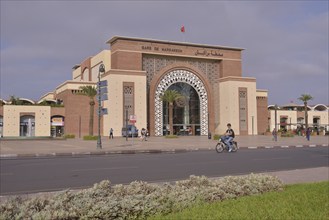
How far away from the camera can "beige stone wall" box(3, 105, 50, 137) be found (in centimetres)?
6406

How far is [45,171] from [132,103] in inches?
1982

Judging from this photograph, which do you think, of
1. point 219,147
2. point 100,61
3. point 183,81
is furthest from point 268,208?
point 183,81

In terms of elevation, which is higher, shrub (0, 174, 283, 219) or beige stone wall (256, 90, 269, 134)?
beige stone wall (256, 90, 269, 134)

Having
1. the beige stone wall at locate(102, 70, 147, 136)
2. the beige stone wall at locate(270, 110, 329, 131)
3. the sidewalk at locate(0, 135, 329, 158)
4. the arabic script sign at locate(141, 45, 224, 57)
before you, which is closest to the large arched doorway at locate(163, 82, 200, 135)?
the arabic script sign at locate(141, 45, 224, 57)

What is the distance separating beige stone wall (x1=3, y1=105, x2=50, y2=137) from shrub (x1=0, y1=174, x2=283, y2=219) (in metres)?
62.3

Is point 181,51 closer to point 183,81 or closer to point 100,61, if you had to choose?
point 183,81

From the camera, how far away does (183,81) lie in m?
72.8

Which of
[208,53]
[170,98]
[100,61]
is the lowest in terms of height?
[170,98]

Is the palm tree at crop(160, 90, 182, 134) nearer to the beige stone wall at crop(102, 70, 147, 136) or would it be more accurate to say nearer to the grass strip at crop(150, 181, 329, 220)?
the beige stone wall at crop(102, 70, 147, 136)

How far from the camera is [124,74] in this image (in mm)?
63812

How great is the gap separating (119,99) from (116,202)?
191 feet

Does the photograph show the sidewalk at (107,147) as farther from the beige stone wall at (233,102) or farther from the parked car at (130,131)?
the beige stone wall at (233,102)

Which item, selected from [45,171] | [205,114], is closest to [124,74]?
[205,114]

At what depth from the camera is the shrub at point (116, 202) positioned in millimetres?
5016
